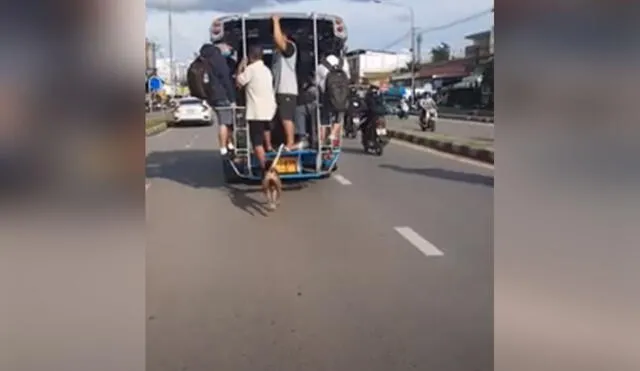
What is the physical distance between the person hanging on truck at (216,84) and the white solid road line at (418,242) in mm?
2862

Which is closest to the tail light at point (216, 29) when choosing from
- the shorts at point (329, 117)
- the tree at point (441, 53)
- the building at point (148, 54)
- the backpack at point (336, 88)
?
the backpack at point (336, 88)

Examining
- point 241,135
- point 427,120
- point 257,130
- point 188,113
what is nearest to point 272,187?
point 257,130

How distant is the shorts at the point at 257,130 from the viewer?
8727 mm

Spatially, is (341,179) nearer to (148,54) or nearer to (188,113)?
(148,54)

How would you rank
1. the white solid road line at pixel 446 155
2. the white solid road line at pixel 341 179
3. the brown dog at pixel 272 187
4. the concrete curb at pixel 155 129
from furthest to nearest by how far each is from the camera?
the white solid road line at pixel 446 155
the white solid road line at pixel 341 179
the brown dog at pixel 272 187
the concrete curb at pixel 155 129

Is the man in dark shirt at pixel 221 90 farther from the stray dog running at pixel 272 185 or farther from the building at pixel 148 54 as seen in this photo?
the building at pixel 148 54

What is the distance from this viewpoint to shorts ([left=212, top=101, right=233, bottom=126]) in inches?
382

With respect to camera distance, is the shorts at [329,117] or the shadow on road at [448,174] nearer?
the shorts at [329,117]

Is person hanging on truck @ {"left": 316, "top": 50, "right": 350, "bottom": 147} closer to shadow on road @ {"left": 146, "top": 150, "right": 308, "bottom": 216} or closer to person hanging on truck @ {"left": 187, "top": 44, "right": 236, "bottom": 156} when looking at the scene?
shadow on road @ {"left": 146, "top": 150, "right": 308, "bottom": 216}

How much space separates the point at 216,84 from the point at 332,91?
136cm

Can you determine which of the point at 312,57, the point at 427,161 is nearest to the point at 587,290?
the point at 312,57

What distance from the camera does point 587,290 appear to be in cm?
260

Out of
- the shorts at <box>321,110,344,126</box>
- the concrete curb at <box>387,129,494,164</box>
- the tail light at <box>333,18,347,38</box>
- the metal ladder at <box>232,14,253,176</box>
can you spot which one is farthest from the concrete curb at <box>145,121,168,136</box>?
the concrete curb at <box>387,129,494,164</box>

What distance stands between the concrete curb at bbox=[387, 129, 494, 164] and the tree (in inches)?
1289
